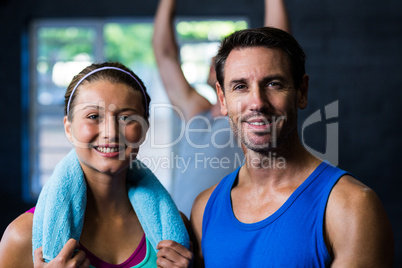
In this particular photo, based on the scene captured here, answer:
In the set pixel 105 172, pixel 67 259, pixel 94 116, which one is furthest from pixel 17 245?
pixel 94 116

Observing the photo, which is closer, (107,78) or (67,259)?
(67,259)

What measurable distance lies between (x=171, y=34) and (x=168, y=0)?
0.16m

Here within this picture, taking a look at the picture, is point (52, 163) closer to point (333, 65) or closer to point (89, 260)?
point (333, 65)

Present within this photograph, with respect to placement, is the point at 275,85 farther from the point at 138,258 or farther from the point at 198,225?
the point at 138,258

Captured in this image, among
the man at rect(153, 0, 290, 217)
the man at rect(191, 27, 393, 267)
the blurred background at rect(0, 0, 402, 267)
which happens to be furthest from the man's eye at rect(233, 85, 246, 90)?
the blurred background at rect(0, 0, 402, 267)

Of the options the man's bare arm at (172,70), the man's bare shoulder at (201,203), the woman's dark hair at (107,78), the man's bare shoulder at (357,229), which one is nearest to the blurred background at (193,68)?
the man's bare arm at (172,70)

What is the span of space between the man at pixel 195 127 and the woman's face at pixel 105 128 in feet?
2.26

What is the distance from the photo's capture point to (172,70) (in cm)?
226

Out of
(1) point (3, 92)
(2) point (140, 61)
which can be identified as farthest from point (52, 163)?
(2) point (140, 61)

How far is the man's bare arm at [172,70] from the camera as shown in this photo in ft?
Answer: 7.23

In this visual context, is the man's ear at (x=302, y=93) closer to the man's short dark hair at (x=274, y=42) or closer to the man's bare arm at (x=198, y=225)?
the man's short dark hair at (x=274, y=42)

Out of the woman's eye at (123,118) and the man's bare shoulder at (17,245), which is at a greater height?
the woman's eye at (123,118)

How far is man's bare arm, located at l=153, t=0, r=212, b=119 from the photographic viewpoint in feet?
7.23

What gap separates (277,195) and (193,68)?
3.66 meters
